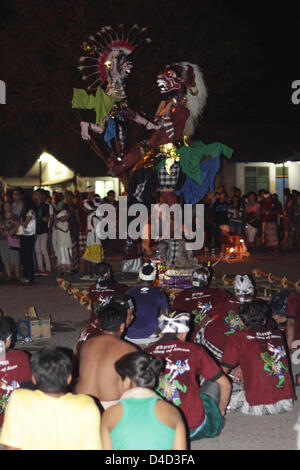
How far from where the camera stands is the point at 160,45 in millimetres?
24750

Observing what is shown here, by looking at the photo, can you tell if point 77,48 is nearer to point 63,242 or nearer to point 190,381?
point 63,242

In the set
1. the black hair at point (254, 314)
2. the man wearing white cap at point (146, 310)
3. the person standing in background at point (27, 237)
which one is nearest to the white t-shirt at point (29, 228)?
the person standing in background at point (27, 237)

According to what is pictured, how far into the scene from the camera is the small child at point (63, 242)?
13938 millimetres

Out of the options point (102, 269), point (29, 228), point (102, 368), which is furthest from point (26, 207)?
point (102, 368)

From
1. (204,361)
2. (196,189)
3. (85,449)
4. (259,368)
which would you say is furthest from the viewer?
(196,189)

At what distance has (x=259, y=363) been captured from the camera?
18.4 ft

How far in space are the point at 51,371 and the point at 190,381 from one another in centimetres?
153

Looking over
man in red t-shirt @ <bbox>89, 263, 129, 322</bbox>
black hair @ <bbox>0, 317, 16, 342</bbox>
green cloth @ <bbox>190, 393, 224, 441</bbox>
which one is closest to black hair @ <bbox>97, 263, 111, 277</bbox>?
man in red t-shirt @ <bbox>89, 263, 129, 322</bbox>

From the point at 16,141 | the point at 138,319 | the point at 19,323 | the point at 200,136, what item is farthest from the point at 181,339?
the point at 16,141

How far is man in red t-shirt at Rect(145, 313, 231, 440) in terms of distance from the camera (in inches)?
199

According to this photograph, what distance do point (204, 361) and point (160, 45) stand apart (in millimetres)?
21059

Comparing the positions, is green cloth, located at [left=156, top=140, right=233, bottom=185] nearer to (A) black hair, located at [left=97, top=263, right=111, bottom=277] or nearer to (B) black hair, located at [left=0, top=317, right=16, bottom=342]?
(A) black hair, located at [left=97, top=263, right=111, bottom=277]

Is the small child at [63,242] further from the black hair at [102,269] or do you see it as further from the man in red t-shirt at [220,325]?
the man in red t-shirt at [220,325]
